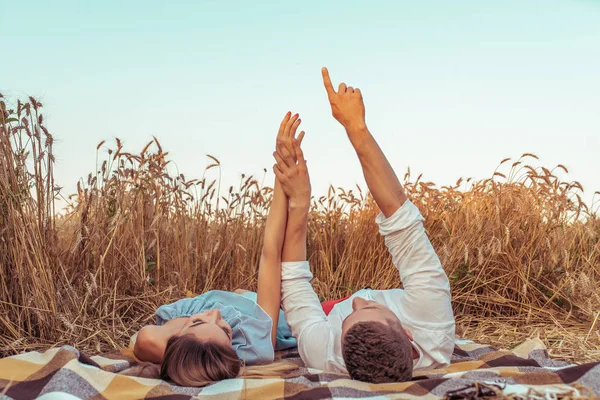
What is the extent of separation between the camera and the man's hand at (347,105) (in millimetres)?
2521

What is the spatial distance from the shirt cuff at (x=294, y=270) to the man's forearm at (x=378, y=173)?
0.49 m

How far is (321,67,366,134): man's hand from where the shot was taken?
2.52 meters

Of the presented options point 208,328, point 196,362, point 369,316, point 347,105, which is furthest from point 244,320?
point 347,105

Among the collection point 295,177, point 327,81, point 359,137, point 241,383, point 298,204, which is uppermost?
point 327,81

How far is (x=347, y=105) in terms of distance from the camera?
100 inches

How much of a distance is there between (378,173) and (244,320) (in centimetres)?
89

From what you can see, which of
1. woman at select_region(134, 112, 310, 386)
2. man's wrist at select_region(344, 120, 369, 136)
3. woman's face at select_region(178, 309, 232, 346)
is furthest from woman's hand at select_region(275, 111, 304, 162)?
woman's face at select_region(178, 309, 232, 346)

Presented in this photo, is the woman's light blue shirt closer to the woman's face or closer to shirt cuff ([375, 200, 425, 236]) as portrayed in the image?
the woman's face

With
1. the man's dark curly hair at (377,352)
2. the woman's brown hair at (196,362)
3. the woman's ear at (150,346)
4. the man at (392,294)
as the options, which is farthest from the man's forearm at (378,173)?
the woman's ear at (150,346)

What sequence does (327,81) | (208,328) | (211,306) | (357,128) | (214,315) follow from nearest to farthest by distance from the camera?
(208,328) < (214,315) < (357,128) < (327,81) < (211,306)

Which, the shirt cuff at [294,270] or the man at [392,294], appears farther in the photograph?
the shirt cuff at [294,270]

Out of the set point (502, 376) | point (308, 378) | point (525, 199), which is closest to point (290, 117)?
point (308, 378)

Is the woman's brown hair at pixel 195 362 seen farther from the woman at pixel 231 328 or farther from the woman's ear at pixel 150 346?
the woman's ear at pixel 150 346

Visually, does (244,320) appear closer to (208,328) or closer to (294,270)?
(294,270)
